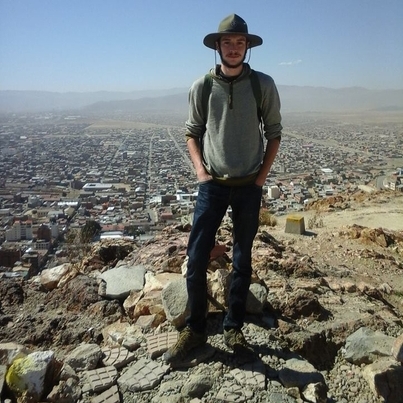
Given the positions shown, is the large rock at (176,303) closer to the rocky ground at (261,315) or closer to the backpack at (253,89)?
the rocky ground at (261,315)

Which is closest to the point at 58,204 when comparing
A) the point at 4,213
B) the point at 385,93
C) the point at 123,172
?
the point at 4,213

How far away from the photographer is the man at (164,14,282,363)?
89.8 inches

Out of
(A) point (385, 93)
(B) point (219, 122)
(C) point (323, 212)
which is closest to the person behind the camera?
(B) point (219, 122)

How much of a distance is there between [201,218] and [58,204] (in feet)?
55.7

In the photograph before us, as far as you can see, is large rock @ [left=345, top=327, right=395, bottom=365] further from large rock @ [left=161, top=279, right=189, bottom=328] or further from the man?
large rock @ [left=161, top=279, right=189, bottom=328]

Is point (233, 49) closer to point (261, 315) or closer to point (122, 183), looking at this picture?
point (261, 315)

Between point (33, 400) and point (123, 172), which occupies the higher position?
point (33, 400)

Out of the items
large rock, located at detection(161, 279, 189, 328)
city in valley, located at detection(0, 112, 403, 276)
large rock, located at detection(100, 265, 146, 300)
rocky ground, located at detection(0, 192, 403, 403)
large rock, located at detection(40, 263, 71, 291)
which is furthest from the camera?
city in valley, located at detection(0, 112, 403, 276)

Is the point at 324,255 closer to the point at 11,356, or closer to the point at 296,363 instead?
the point at 296,363

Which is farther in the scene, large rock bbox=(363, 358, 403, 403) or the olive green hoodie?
large rock bbox=(363, 358, 403, 403)

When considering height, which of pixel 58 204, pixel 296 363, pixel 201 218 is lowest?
pixel 58 204

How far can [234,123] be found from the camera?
230 cm

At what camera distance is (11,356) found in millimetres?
2445

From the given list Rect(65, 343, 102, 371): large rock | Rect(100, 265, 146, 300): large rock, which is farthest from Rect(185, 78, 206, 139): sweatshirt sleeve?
Rect(100, 265, 146, 300): large rock
